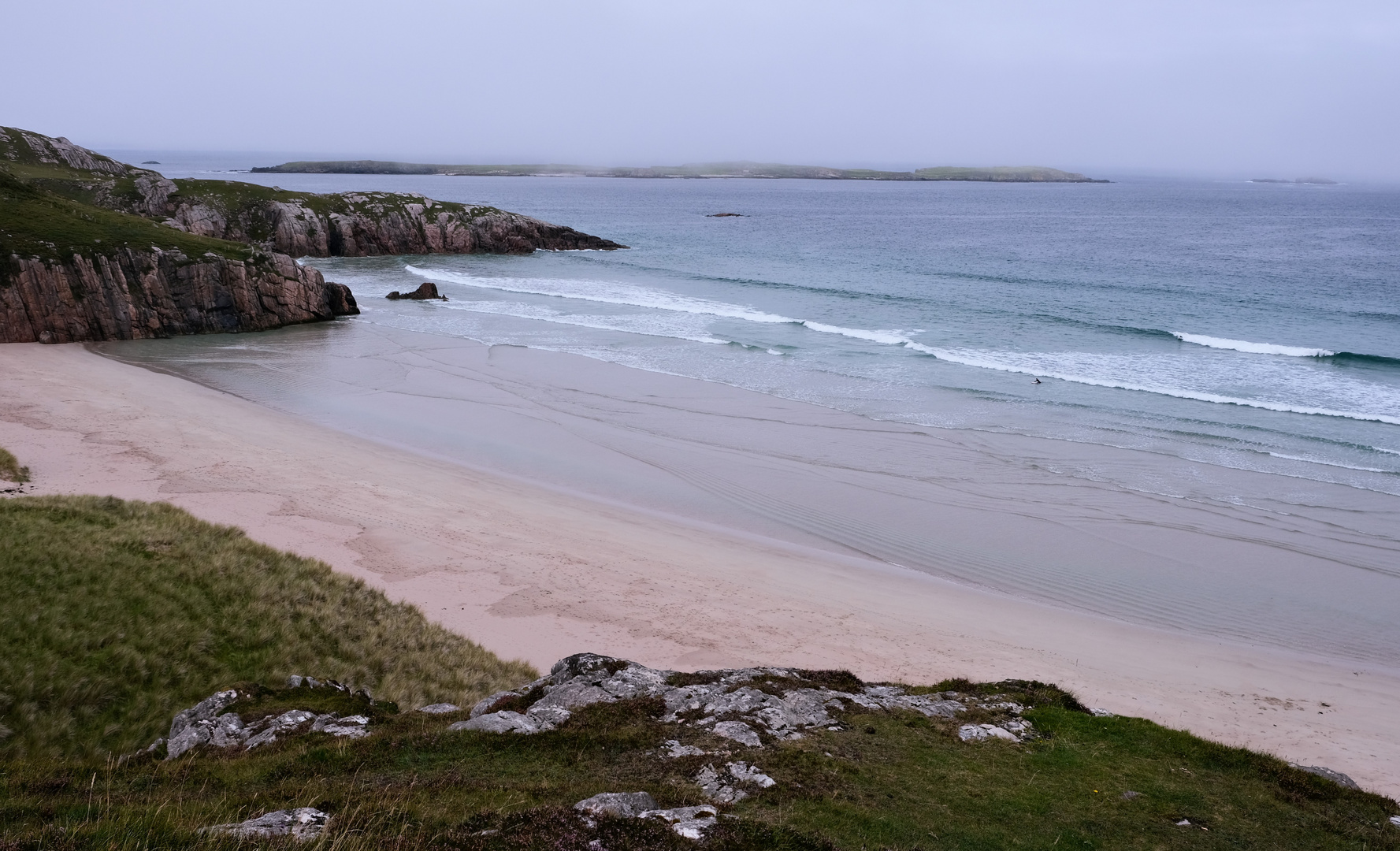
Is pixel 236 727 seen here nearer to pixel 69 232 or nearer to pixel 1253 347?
pixel 69 232

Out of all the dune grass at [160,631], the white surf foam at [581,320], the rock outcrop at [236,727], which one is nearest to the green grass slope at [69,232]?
the white surf foam at [581,320]

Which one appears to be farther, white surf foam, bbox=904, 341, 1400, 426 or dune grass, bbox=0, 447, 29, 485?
white surf foam, bbox=904, 341, 1400, 426

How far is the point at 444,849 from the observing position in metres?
6.23

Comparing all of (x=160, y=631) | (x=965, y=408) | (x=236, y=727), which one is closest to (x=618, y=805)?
(x=236, y=727)

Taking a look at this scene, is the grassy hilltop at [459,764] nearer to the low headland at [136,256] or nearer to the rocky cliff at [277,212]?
the low headland at [136,256]

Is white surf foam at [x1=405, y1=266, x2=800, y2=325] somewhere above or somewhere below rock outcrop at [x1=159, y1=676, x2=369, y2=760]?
above

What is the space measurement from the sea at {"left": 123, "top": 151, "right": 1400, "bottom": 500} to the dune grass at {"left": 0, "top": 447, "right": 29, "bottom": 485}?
23779 mm

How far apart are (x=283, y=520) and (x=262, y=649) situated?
308 inches

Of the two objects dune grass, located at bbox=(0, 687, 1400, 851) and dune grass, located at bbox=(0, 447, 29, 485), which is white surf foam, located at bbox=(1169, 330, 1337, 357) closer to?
dune grass, located at bbox=(0, 687, 1400, 851)

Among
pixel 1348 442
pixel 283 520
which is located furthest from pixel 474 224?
pixel 1348 442

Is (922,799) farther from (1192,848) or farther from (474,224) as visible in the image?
(474,224)

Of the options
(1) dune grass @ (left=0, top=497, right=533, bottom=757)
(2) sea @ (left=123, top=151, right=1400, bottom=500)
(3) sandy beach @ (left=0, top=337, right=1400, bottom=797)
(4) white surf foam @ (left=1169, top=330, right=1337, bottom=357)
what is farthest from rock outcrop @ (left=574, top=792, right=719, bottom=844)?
(4) white surf foam @ (left=1169, top=330, right=1337, bottom=357)

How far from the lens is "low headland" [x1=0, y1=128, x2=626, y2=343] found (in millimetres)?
37969

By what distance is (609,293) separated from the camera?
202 ft
